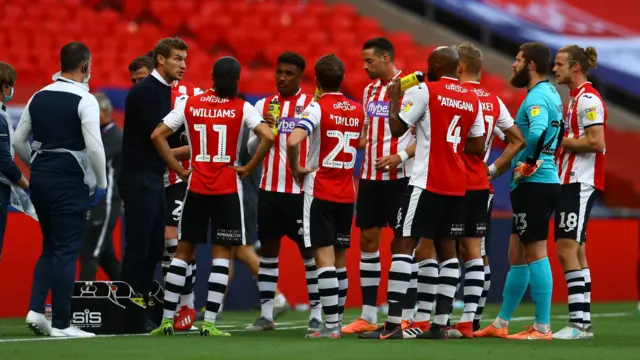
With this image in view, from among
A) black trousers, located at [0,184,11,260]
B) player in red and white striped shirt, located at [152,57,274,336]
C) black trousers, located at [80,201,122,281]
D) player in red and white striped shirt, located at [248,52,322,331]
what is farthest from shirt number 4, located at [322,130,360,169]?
black trousers, located at [80,201,122,281]

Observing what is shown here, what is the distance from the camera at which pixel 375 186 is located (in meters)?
9.90

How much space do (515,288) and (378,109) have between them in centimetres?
186

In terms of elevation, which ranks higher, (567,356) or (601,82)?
(601,82)

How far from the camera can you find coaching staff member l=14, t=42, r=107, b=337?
29.3 feet

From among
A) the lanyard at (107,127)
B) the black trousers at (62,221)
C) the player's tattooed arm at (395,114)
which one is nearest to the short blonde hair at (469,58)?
the player's tattooed arm at (395,114)

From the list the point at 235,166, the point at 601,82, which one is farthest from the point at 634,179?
the point at 235,166

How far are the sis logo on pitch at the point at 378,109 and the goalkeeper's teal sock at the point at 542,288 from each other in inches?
70.7

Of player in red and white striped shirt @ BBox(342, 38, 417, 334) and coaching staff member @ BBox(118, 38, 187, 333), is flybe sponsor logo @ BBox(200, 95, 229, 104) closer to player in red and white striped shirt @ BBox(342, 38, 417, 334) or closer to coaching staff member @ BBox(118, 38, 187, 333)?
coaching staff member @ BBox(118, 38, 187, 333)

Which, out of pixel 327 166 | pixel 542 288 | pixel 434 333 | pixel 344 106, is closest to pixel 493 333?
pixel 542 288

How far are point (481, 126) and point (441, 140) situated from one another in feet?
1.37

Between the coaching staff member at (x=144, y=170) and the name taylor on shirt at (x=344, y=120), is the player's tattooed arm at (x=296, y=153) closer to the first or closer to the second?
the name taylor on shirt at (x=344, y=120)

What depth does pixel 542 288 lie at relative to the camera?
917 centimetres

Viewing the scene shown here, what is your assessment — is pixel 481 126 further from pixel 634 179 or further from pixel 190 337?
pixel 634 179

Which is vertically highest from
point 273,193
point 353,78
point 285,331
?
point 353,78
